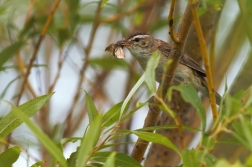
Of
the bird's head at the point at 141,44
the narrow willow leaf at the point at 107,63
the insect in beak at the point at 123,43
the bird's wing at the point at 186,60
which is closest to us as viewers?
the insect in beak at the point at 123,43

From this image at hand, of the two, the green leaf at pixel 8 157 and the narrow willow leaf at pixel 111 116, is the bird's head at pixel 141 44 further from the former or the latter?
the green leaf at pixel 8 157

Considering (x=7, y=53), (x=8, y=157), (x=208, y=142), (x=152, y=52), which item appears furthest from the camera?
(x=152, y=52)

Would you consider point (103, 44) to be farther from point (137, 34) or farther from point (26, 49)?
point (137, 34)

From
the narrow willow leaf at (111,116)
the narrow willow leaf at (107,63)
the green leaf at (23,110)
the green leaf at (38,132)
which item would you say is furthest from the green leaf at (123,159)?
the narrow willow leaf at (107,63)

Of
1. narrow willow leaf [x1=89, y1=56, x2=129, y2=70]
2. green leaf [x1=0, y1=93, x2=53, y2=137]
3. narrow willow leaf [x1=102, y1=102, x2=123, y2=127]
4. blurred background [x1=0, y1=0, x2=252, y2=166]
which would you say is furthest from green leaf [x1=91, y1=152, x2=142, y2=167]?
narrow willow leaf [x1=89, y1=56, x2=129, y2=70]

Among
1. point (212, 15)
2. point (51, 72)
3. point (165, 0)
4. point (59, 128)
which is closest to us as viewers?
point (212, 15)

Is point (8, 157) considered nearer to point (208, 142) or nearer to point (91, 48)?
point (208, 142)

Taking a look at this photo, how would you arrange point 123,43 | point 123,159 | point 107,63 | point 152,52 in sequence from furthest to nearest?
point 107,63
point 152,52
point 123,43
point 123,159

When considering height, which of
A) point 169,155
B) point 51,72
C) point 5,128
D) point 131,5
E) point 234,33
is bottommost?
point 169,155

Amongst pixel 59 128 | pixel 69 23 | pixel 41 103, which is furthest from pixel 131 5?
pixel 41 103

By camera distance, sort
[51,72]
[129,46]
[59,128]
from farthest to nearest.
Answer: [51,72]
[59,128]
[129,46]

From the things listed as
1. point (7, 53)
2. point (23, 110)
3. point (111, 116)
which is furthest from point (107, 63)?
point (23, 110)
